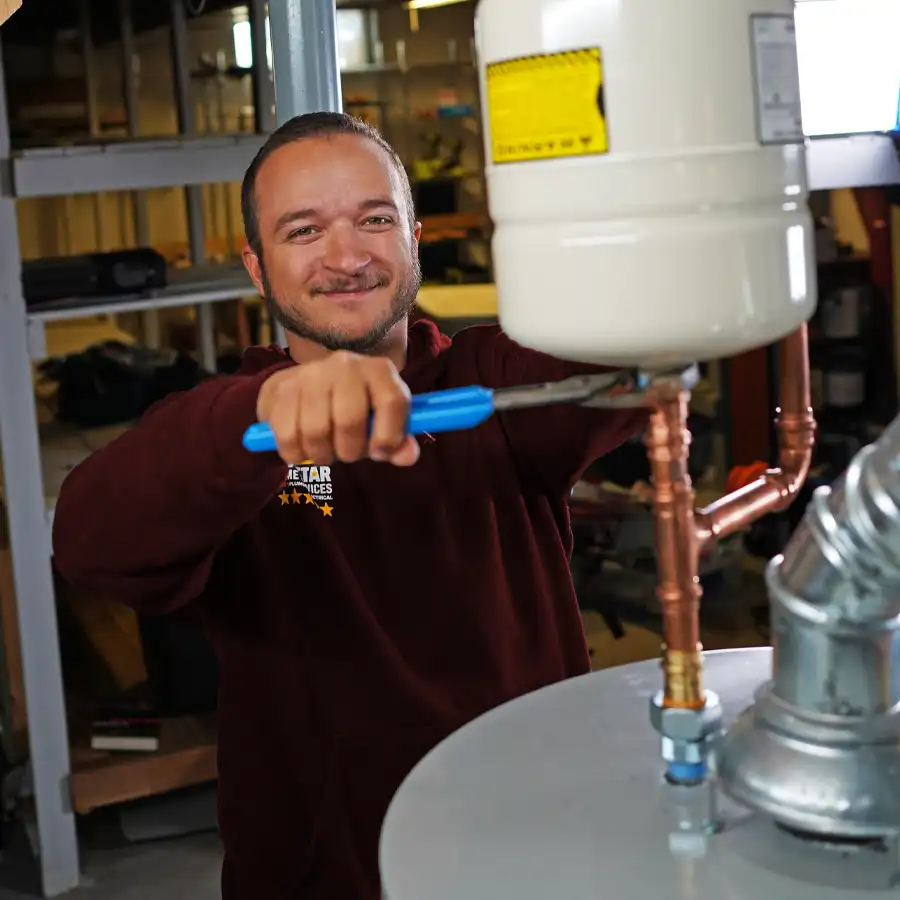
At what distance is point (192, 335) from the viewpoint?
11.8 ft

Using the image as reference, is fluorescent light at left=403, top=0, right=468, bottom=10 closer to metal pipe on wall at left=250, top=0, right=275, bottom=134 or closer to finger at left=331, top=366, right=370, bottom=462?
metal pipe on wall at left=250, top=0, right=275, bottom=134

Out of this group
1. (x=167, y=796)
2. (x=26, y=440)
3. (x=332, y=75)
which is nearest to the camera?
(x=332, y=75)

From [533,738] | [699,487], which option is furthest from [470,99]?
[533,738]

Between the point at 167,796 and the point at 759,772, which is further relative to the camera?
the point at 167,796

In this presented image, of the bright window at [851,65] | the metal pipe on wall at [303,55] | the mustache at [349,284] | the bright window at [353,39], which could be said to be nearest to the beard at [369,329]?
the mustache at [349,284]

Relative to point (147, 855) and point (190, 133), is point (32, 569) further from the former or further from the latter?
point (190, 133)

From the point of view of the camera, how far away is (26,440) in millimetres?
2309

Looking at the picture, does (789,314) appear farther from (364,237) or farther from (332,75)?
(332,75)

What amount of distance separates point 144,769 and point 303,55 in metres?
1.57

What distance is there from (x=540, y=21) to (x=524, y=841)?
0.46m

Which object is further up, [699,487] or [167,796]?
[699,487]

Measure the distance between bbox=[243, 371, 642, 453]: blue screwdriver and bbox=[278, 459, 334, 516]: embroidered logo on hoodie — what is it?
528 mm

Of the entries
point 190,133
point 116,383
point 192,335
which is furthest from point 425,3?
point 116,383

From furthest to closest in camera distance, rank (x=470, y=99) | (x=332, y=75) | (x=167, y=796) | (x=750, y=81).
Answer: (x=470, y=99)
(x=167, y=796)
(x=332, y=75)
(x=750, y=81)
